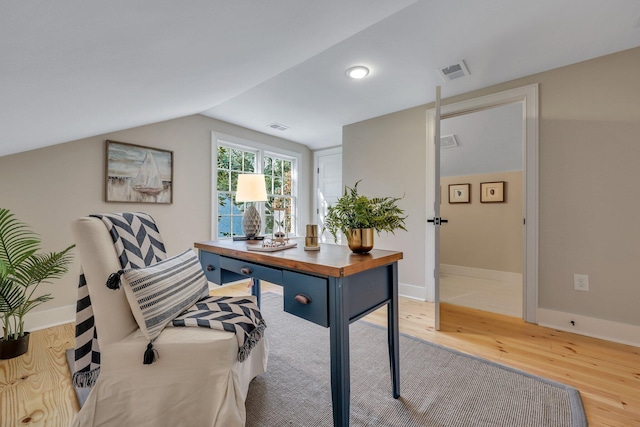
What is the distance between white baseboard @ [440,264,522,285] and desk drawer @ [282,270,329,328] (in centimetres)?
394

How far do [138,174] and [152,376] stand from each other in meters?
2.43

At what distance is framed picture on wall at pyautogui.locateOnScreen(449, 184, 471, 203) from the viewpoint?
4387 millimetres

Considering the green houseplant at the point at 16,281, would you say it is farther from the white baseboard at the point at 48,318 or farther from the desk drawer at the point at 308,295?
the desk drawer at the point at 308,295

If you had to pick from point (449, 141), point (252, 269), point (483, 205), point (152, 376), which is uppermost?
point (449, 141)

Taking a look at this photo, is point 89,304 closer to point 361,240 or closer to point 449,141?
point 361,240

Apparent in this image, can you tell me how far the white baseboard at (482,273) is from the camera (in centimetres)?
395

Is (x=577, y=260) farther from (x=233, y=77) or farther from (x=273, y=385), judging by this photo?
(x=233, y=77)

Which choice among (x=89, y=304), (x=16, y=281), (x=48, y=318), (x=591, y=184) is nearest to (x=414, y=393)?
(x=89, y=304)

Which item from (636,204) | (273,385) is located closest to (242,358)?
(273,385)

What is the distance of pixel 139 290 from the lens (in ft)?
3.71

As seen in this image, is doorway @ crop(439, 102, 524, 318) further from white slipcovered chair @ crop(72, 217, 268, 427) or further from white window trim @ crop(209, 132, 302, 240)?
white slipcovered chair @ crop(72, 217, 268, 427)

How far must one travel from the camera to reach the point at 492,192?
13.6 ft

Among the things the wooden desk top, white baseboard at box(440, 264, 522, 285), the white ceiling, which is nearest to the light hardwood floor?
the wooden desk top

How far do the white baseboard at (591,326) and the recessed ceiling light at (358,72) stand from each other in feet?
8.56
